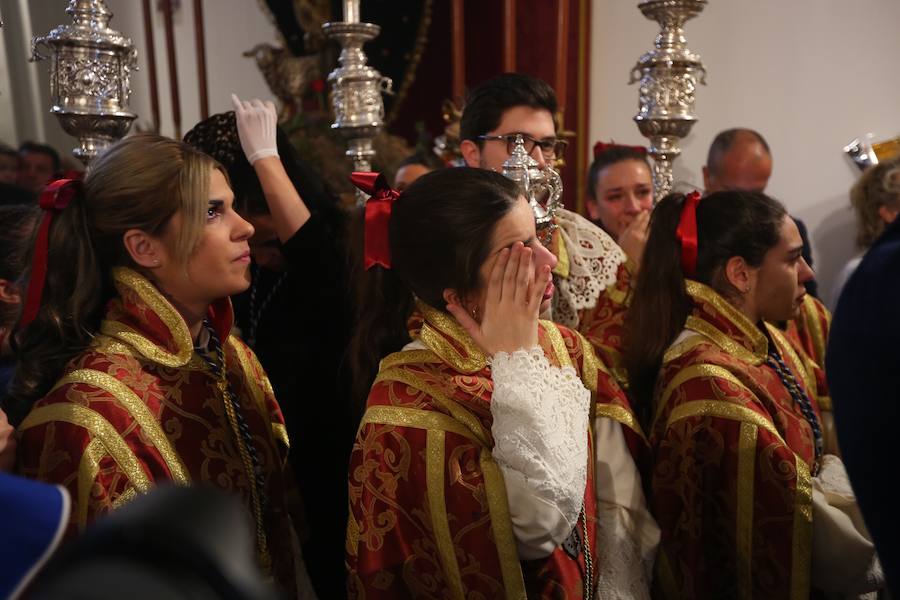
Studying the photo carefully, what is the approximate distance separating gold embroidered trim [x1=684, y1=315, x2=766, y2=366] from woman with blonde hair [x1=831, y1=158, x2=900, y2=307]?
1749mm

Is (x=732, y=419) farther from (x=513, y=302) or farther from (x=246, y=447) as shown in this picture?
(x=246, y=447)

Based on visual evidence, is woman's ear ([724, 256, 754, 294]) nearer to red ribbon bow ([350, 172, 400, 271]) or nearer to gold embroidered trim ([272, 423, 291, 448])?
red ribbon bow ([350, 172, 400, 271])

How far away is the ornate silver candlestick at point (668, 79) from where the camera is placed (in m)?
2.30

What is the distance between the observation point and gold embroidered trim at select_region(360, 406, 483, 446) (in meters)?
1.38

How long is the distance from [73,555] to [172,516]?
0.05m

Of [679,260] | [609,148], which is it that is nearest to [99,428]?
[679,260]

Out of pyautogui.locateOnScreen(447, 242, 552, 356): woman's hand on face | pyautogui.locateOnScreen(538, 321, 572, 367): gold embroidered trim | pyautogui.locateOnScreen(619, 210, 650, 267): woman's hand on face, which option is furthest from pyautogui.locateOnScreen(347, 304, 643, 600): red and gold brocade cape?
pyautogui.locateOnScreen(619, 210, 650, 267): woman's hand on face

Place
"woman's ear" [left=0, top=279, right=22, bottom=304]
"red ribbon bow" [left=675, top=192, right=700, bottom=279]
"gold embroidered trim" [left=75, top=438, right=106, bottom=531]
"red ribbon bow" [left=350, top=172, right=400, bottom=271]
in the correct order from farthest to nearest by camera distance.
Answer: "red ribbon bow" [left=675, top=192, right=700, bottom=279] < "woman's ear" [left=0, top=279, right=22, bottom=304] < "red ribbon bow" [left=350, top=172, right=400, bottom=271] < "gold embroidered trim" [left=75, top=438, right=106, bottom=531]

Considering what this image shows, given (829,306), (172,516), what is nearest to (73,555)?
(172,516)

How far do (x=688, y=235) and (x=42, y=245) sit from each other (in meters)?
1.36

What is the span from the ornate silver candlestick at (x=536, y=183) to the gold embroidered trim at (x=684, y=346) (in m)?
0.42

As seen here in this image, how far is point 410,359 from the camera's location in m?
1.48

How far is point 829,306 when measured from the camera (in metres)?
4.23

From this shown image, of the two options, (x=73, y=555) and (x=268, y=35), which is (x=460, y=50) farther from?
(x=73, y=555)
